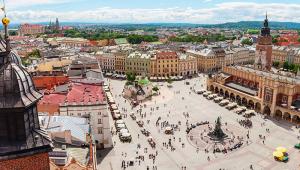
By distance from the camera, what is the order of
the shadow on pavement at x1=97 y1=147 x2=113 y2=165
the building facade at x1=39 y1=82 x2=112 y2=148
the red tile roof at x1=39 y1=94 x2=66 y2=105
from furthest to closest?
the red tile roof at x1=39 y1=94 x2=66 y2=105 → the building facade at x1=39 y1=82 x2=112 y2=148 → the shadow on pavement at x1=97 y1=147 x2=113 y2=165

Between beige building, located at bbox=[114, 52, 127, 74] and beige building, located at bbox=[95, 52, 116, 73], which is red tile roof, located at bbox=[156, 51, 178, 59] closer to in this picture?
beige building, located at bbox=[114, 52, 127, 74]

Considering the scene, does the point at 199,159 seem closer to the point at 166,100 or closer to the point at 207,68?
the point at 166,100

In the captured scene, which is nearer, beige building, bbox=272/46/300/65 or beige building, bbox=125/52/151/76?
beige building, bbox=125/52/151/76

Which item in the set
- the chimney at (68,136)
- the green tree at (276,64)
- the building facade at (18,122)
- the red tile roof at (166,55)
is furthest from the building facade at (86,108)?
the green tree at (276,64)

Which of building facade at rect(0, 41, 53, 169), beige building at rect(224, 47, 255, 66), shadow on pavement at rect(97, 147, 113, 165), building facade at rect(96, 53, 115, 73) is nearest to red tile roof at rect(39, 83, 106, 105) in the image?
shadow on pavement at rect(97, 147, 113, 165)

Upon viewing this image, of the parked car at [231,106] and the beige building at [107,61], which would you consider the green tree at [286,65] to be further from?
the beige building at [107,61]

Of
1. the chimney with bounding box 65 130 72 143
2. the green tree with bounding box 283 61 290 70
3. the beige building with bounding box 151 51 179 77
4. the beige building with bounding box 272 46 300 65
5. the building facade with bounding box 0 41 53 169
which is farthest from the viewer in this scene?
the beige building with bounding box 272 46 300 65

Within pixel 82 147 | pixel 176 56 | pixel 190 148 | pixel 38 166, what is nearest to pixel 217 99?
pixel 190 148

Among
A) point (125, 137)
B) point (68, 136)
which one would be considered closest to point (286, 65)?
point (125, 137)
